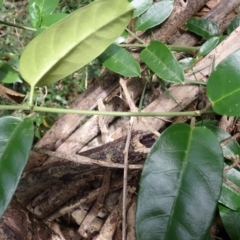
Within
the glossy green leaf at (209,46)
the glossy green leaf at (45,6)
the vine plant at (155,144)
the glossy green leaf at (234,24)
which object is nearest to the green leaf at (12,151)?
the vine plant at (155,144)

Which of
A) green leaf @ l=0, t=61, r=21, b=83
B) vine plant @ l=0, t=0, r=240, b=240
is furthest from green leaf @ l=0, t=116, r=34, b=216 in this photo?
green leaf @ l=0, t=61, r=21, b=83

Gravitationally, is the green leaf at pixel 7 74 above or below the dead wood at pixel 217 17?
below

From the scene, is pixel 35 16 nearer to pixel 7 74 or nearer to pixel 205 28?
pixel 7 74

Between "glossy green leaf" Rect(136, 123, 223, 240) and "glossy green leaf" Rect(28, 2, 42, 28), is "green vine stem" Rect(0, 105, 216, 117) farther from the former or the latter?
"glossy green leaf" Rect(28, 2, 42, 28)

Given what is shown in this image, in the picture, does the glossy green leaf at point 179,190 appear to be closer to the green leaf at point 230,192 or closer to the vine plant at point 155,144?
the vine plant at point 155,144

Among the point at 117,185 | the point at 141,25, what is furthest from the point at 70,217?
the point at 141,25

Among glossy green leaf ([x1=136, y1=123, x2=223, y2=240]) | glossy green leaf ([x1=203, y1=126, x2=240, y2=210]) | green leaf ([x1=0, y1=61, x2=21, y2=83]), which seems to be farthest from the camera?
green leaf ([x1=0, y1=61, x2=21, y2=83])
